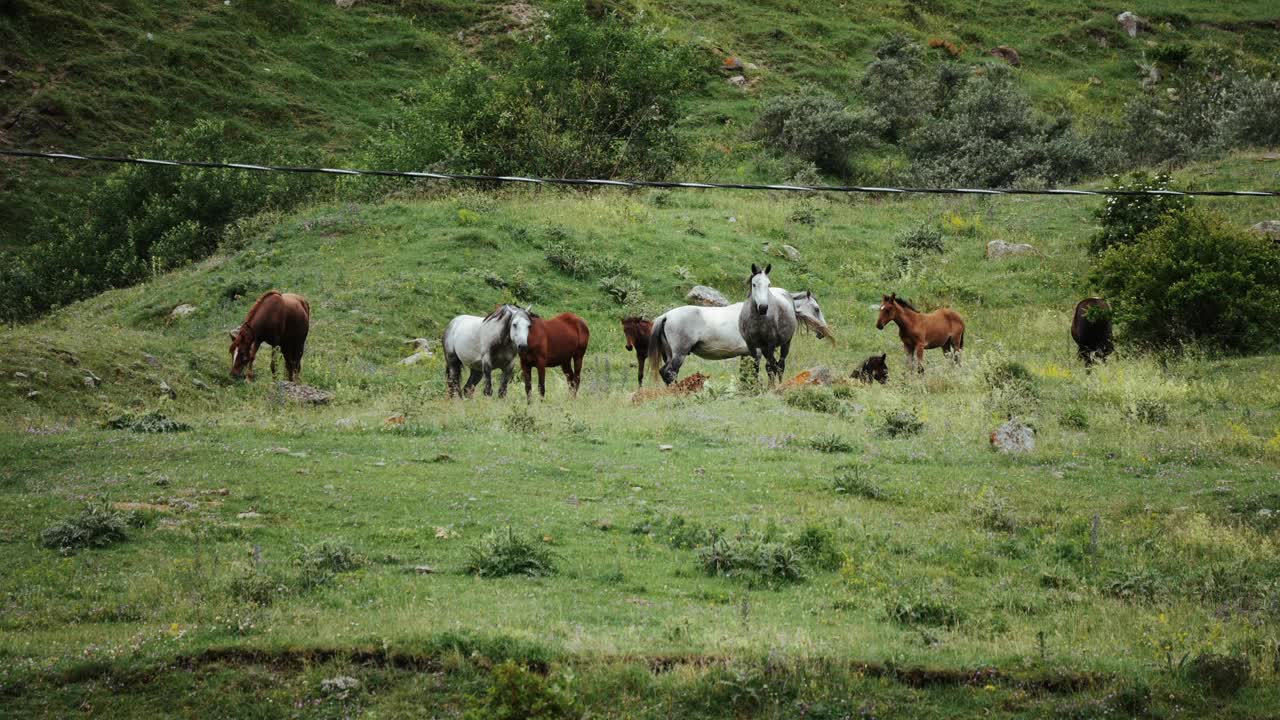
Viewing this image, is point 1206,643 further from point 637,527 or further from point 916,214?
point 916,214

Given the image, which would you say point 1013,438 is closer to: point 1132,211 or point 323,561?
point 323,561

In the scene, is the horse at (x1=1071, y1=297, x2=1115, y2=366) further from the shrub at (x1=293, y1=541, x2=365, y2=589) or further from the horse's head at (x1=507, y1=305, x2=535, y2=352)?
the shrub at (x1=293, y1=541, x2=365, y2=589)

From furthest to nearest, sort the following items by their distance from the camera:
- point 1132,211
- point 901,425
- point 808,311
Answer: point 1132,211, point 808,311, point 901,425

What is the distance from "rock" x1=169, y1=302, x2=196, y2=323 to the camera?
1166 inches

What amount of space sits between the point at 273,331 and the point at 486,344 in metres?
4.53

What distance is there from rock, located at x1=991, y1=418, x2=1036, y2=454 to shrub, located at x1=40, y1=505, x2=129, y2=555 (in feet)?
39.8

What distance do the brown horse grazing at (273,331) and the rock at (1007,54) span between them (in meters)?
58.0

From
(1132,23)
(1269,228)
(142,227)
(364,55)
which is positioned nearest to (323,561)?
(1269,228)

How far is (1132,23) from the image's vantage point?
75.2 m

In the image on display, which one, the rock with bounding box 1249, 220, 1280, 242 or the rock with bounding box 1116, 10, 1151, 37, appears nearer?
the rock with bounding box 1249, 220, 1280, 242

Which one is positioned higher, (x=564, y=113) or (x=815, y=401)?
(x=564, y=113)

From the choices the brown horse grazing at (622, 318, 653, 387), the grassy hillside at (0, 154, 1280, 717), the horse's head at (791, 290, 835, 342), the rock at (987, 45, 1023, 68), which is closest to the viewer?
the grassy hillside at (0, 154, 1280, 717)

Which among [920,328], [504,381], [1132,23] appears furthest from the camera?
[1132,23]

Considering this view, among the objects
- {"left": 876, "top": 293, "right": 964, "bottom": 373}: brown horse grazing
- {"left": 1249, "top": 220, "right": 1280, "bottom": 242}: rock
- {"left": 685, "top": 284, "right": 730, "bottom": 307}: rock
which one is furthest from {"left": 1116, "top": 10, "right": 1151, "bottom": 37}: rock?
{"left": 876, "top": 293, "right": 964, "bottom": 373}: brown horse grazing
